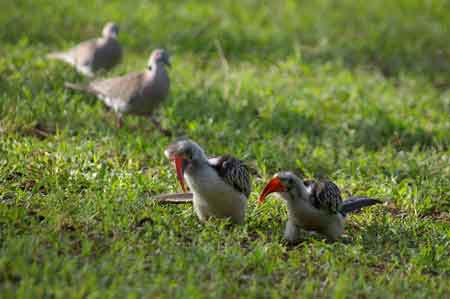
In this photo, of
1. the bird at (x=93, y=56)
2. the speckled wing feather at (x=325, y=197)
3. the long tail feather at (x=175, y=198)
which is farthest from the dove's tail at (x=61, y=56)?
the speckled wing feather at (x=325, y=197)

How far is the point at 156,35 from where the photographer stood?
10594 mm

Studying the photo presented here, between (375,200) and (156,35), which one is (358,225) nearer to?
(375,200)

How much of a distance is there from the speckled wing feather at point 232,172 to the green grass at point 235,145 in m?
0.32

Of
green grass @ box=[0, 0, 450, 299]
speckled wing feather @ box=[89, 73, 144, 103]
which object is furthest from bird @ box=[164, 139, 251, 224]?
speckled wing feather @ box=[89, 73, 144, 103]

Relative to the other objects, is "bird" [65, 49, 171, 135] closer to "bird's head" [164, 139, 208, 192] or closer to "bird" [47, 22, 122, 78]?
"bird" [47, 22, 122, 78]

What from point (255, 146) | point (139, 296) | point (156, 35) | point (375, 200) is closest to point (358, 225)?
point (375, 200)

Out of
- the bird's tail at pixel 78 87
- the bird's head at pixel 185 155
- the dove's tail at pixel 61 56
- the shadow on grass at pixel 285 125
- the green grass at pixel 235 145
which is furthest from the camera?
the dove's tail at pixel 61 56

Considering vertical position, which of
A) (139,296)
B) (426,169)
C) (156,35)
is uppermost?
(156,35)

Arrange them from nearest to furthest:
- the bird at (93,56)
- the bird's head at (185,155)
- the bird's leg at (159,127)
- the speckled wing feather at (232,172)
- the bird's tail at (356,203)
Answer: the bird's head at (185,155) < the speckled wing feather at (232,172) < the bird's tail at (356,203) < the bird's leg at (159,127) < the bird at (93,56)

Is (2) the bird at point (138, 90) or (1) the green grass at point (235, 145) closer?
(1) the green grass at point (235, 145)

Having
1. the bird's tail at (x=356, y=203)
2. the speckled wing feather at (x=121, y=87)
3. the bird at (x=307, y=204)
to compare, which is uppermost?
the speckled wing feather at (x=121, y=87)

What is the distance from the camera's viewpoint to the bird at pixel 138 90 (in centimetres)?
774

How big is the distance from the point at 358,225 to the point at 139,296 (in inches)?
89.0

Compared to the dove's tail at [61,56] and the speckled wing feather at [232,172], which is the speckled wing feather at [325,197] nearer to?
the speckled wing feather at [232,172]
